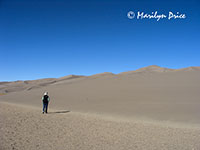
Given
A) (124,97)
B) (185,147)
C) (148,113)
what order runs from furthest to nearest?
1. (124,97)
2. (148,113)
3. (185,147)

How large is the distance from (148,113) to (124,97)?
20.6ft

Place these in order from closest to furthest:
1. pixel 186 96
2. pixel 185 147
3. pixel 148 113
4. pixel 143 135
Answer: pixel 185 147
pixel 143 135
pixel 148 113
pixel 186 96

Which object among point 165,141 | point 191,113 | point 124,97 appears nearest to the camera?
point 165,141

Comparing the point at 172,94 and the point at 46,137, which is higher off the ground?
the point at 172,94

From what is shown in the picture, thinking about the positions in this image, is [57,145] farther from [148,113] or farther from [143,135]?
[148,113]

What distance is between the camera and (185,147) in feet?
19.2

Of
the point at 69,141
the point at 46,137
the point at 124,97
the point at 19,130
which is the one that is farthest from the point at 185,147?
the point at 124,97

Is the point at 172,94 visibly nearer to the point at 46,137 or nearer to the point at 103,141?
the point at 103,141

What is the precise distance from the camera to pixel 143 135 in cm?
720

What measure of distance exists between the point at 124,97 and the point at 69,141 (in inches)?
543

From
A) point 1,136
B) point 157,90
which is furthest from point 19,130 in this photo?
point 157,90

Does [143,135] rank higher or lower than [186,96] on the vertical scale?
lower

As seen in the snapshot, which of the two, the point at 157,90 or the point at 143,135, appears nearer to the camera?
the point at 143,135

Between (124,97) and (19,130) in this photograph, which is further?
(124,97)
